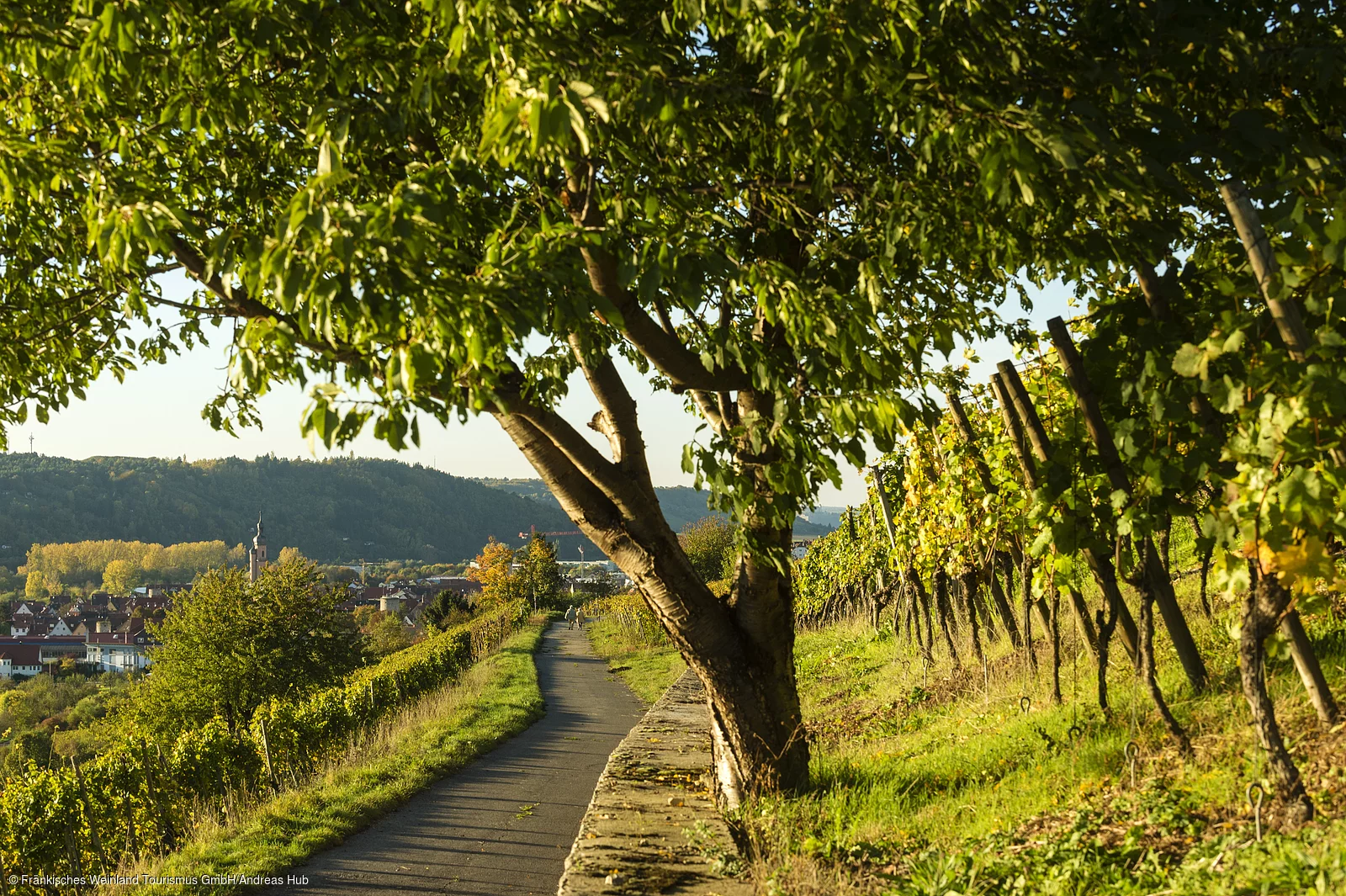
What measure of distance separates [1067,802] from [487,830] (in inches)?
238

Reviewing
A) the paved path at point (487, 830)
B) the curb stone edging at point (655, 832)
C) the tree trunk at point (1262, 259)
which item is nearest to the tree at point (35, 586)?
the paved path at point (487, 830)

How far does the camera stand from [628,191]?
439 centimetres

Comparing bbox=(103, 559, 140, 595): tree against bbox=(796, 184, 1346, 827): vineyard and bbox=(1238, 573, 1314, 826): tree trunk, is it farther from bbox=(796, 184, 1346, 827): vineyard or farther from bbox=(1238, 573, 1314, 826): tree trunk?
bbox=(1238, 573, 1314, 826): tree trunk

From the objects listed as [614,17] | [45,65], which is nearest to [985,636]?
[614,17]

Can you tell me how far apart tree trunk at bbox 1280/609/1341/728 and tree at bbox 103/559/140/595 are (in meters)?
162

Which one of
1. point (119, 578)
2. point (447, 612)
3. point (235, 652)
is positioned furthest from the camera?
point (119, 578)

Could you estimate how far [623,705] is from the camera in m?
18.6

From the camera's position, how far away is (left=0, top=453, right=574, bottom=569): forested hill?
152m

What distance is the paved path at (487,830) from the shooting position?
710 cm

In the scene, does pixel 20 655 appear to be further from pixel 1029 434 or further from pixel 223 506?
pixel 1029 434

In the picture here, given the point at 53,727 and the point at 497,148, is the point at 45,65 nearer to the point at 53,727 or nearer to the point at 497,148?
the point at 497,148

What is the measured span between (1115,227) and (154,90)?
4.64 metres

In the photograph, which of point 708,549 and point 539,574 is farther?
point 708,549

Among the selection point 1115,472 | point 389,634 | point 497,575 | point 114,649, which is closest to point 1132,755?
point 1115,472
